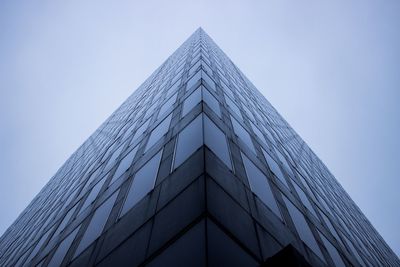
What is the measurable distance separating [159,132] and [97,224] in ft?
12.3

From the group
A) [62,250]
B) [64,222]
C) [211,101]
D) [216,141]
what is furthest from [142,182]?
[64,222]

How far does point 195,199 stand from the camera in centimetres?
581

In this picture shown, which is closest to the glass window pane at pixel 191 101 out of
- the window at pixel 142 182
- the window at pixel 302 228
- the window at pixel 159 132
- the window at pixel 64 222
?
the window at pixel 159 132

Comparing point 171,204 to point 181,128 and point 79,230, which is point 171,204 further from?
point 79,230

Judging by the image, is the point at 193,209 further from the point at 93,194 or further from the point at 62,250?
the point at 93,194

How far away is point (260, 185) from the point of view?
28.3ft

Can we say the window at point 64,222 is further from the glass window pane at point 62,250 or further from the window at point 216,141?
the window at point 216,141

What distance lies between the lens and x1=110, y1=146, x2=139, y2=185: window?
A: 443 inches

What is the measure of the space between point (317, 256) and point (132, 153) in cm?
727

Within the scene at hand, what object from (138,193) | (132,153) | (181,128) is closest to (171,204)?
(138,193)

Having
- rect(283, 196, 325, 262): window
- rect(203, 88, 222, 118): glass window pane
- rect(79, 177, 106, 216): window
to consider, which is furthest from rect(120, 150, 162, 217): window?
rect(283, 196, 325, 262): window

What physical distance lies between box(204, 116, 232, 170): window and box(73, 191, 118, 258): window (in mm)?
3642

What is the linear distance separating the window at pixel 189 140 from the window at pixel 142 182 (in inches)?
34.1

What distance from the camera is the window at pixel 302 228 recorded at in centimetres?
876
